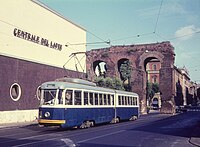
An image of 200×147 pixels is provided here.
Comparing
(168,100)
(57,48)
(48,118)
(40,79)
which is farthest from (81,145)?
(168,100)

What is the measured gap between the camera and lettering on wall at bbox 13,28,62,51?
87.5ft

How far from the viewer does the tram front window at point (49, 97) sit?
17000 mm

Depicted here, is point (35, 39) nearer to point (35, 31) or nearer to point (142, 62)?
point (35, 31)

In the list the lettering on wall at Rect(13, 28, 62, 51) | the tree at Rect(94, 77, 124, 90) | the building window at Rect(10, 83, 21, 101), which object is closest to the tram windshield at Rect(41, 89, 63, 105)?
the building window at Rect(10, 83, 21, 101)

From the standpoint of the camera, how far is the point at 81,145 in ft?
37.9

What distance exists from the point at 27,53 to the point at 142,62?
89.3 feet

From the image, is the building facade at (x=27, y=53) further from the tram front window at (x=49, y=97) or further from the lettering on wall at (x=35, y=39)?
the tram front window at (x=49, y=97)

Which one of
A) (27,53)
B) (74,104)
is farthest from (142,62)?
(74,104)

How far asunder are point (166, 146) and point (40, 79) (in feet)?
65.2

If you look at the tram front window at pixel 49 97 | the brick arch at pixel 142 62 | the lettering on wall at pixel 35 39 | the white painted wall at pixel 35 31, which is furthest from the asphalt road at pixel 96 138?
the brick arch at pixel 142 62

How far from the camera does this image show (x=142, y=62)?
169 ft

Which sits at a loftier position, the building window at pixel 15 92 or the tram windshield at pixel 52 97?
the building window at pixel 15 92

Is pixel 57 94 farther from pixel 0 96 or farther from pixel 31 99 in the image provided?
pixel 31 99

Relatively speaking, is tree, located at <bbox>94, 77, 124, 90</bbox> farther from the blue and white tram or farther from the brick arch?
the blue and white tram
